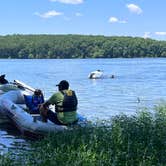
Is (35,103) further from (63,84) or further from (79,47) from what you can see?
(79,47)

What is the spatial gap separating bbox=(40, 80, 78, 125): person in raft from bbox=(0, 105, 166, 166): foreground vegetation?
8.23 ft

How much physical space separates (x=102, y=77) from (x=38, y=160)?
43.7m

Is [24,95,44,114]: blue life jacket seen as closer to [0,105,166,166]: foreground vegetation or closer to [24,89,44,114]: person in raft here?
[24,89,44,114]: person in raft

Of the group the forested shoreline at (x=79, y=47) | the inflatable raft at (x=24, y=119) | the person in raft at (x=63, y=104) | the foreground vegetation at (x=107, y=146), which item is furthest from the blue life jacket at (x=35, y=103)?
the forested shoreline at (x=79, y=47)

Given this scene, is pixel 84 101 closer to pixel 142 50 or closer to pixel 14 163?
pixel 14 163

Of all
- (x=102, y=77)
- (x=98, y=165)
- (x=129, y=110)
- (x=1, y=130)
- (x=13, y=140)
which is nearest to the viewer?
(x=98, y=165)

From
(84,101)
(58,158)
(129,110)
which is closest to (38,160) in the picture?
(58,158)

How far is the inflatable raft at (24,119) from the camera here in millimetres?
12174

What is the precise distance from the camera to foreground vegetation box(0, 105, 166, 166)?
714cm

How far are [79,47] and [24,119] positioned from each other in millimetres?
126446

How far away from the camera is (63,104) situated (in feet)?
38.7

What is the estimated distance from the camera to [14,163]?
715cm

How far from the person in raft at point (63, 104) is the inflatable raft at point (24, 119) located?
204 millimetres

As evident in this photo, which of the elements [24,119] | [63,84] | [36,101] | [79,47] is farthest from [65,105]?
[79,47]
